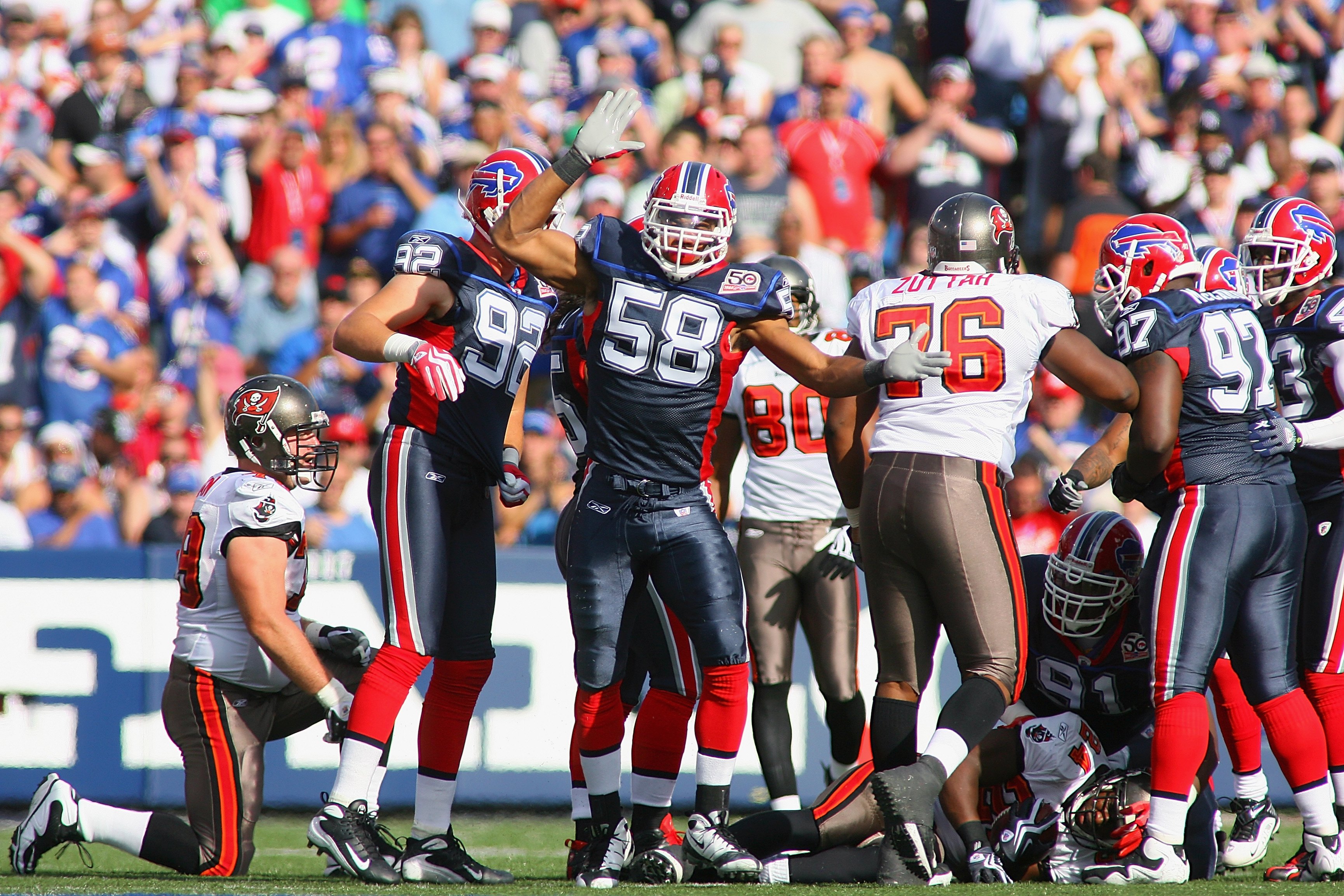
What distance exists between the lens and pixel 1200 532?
4785 millimetres

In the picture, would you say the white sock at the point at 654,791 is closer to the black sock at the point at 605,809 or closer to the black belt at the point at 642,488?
the black sock at the point at 605,809

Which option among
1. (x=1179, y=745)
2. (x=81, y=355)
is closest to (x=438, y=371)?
(x=1179, y=745)

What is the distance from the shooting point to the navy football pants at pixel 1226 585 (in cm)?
471

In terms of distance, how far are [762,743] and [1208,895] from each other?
6.55ft

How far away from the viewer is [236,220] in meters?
10.2

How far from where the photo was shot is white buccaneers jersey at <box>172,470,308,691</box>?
5008 mm

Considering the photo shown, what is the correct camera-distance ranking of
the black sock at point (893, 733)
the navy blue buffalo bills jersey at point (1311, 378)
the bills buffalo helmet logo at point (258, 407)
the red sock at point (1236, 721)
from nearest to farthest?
the black sock at point (893, 733)
the bills buffalo helmet logo at point (258, 407)
the navy blue buffalo bills jersey at point (1311, 378)
the red sock at point (1236, 721)

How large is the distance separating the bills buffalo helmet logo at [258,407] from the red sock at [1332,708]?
12.6 ft

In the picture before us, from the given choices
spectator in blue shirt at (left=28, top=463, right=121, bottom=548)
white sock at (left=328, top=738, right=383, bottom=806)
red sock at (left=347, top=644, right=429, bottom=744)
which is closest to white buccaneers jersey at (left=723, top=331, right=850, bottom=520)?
red sock at (left=347, top=644, right=429, bottom=744)

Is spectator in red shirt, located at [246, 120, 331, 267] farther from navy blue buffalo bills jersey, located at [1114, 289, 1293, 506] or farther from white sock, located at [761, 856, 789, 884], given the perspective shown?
navy blue buffalo bills jersey, located at [1114, 289, 1293, 506]

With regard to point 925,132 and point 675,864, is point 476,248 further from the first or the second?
point 925,132

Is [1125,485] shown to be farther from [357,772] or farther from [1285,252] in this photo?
[357,772]

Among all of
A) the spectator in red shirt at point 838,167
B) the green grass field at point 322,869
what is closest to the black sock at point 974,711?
the green grass field at point 322,869

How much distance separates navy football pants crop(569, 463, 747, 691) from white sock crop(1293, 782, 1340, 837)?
1.99 metres
